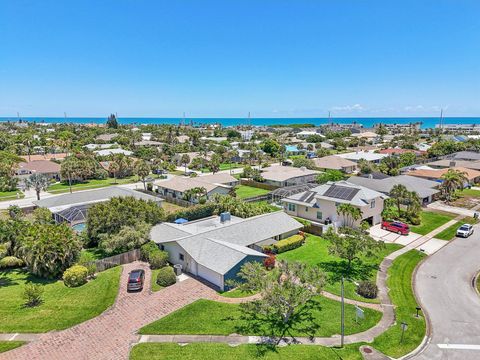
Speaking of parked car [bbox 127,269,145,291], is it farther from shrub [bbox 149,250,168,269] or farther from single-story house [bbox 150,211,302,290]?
single-story house [bbox 150,211,302,290]

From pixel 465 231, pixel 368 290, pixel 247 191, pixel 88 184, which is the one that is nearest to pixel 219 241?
pixel 368 290

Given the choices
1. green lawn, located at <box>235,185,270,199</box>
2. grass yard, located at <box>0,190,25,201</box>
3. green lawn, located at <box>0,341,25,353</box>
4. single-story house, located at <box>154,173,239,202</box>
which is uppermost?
single-story house, located at <box>154,173,239,202</box>

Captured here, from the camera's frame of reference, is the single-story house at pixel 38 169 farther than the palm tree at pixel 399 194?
Yes

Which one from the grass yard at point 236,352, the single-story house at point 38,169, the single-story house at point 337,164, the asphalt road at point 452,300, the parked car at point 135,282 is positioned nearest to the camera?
the grass yard at point 236,352

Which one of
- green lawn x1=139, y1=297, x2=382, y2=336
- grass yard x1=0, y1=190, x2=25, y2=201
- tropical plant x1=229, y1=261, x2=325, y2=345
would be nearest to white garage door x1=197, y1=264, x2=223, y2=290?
green lawn x1=139, y1=297, x2=382, y2=336

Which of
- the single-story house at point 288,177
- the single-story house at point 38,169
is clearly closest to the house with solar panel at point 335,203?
the single-story house at point 288,177

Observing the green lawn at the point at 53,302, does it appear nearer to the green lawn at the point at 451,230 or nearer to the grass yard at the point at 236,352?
the grass yard at the point at 236,352
